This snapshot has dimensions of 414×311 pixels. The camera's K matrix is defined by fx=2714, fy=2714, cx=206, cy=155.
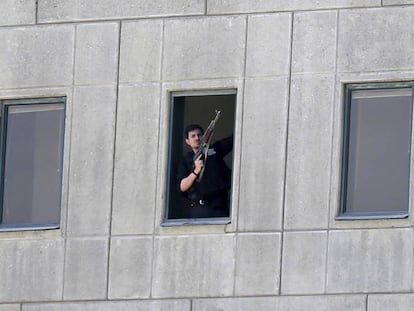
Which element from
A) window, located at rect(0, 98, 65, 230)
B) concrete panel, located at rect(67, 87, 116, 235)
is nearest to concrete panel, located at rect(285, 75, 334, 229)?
concrete panel, located at rect(67, 87, 116, 235)

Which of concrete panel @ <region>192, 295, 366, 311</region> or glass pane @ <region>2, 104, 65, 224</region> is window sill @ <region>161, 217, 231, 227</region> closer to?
concrete panel @ <region>192, 295, 366, 311</region>

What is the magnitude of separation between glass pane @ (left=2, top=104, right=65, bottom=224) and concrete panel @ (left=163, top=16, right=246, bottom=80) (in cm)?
179

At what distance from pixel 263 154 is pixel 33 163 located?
3.43 metres

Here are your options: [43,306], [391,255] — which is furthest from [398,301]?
[43,306]

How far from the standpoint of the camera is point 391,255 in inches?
1288

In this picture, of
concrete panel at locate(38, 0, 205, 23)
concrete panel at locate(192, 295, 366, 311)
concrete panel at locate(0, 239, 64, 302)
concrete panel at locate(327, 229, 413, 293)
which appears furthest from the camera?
concrete panel at locate(0, 239, 64, 302)

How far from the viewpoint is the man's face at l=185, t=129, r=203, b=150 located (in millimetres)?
34344

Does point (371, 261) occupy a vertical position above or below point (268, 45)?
Answer: below

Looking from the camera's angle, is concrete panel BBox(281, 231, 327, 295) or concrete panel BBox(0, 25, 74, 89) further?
concrete panel BBox(0, 25, 74, 89)

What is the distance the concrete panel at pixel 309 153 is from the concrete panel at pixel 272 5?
2.99 ft

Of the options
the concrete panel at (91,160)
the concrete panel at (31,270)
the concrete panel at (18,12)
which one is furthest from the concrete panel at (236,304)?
the concrete panel at (18,12)

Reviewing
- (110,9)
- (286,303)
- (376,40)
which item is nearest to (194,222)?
(286,303)

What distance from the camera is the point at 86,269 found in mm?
34469

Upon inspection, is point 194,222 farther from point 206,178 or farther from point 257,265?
point 257,265
